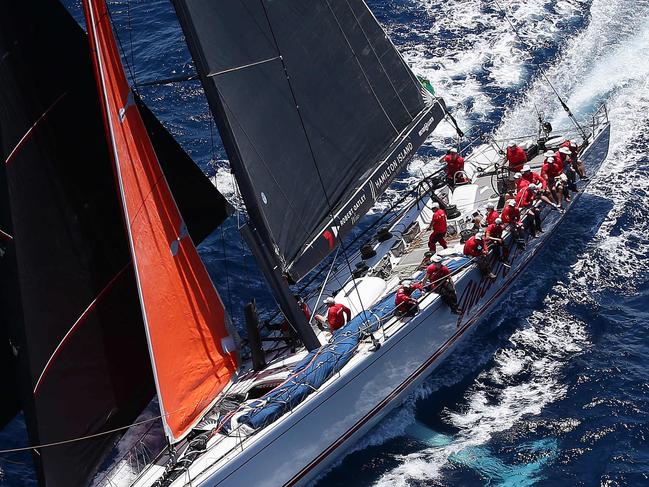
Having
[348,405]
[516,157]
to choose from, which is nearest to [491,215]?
[516,157]

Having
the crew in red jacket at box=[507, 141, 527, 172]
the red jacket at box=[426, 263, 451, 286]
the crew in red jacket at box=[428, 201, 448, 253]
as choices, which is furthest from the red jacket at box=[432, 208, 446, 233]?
the crew in red jacket at box=[507, 141, 527, 172]

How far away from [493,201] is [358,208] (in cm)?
553

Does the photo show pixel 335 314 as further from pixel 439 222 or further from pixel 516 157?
pixel 516 157

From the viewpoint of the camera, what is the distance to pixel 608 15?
111 ft

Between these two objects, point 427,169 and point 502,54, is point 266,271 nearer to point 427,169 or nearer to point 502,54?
point 427,169

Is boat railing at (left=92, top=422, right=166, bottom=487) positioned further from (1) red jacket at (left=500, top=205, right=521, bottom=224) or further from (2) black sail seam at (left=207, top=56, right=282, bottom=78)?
(1) red jacket at (left=500, top=205, right=521, bottom=224)

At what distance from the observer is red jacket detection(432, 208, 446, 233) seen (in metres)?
22.8

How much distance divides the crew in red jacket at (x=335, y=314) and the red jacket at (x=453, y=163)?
20.1 ft

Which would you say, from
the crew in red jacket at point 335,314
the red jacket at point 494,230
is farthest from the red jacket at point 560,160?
the crew in red jacket at point 335,314

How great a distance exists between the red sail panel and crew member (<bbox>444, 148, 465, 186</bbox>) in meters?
8.91

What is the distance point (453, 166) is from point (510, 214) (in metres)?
2.88

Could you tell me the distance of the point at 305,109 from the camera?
1977cm

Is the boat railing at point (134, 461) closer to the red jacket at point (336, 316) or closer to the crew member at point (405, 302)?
the red jacket at point (336, 316)

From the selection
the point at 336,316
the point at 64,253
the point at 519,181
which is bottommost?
the point at 336,316
